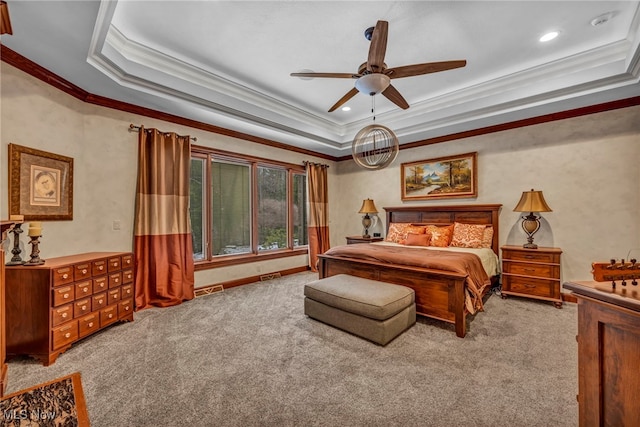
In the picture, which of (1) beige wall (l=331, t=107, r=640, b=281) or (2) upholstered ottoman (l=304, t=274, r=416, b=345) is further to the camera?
(1) beige wall (l=331, t=107, r=640, b=281)

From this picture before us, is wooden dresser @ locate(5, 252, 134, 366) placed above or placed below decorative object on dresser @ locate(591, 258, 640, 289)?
below

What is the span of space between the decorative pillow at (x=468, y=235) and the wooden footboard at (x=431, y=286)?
1.70 meters

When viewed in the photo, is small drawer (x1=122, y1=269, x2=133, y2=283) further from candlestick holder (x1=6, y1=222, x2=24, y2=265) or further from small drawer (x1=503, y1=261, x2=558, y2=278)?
small drawer (x1=503, y1=261, x2=558, y2=278)

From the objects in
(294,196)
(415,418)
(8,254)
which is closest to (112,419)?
(415,418)

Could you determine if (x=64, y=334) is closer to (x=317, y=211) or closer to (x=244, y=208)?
(x=244, y=208)

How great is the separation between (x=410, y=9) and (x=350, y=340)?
3.05 m

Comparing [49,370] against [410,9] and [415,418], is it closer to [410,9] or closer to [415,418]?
[415,418]

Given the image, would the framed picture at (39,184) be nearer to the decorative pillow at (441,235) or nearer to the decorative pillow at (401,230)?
the decorative pillow at (401,230)

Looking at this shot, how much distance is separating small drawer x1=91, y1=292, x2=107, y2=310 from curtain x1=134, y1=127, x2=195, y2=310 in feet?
2.43

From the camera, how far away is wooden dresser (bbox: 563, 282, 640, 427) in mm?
935

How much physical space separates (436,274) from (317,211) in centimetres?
341

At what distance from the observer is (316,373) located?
2.17 meters

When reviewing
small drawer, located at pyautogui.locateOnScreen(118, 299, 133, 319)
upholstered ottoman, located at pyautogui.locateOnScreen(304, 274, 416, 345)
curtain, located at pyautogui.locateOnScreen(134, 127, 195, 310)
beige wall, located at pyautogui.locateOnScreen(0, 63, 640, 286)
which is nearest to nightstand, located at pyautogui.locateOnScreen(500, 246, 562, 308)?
beige wall, located at pyautogui.locateOnScreen(0, 63, 640, 286)

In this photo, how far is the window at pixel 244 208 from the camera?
4.45m
